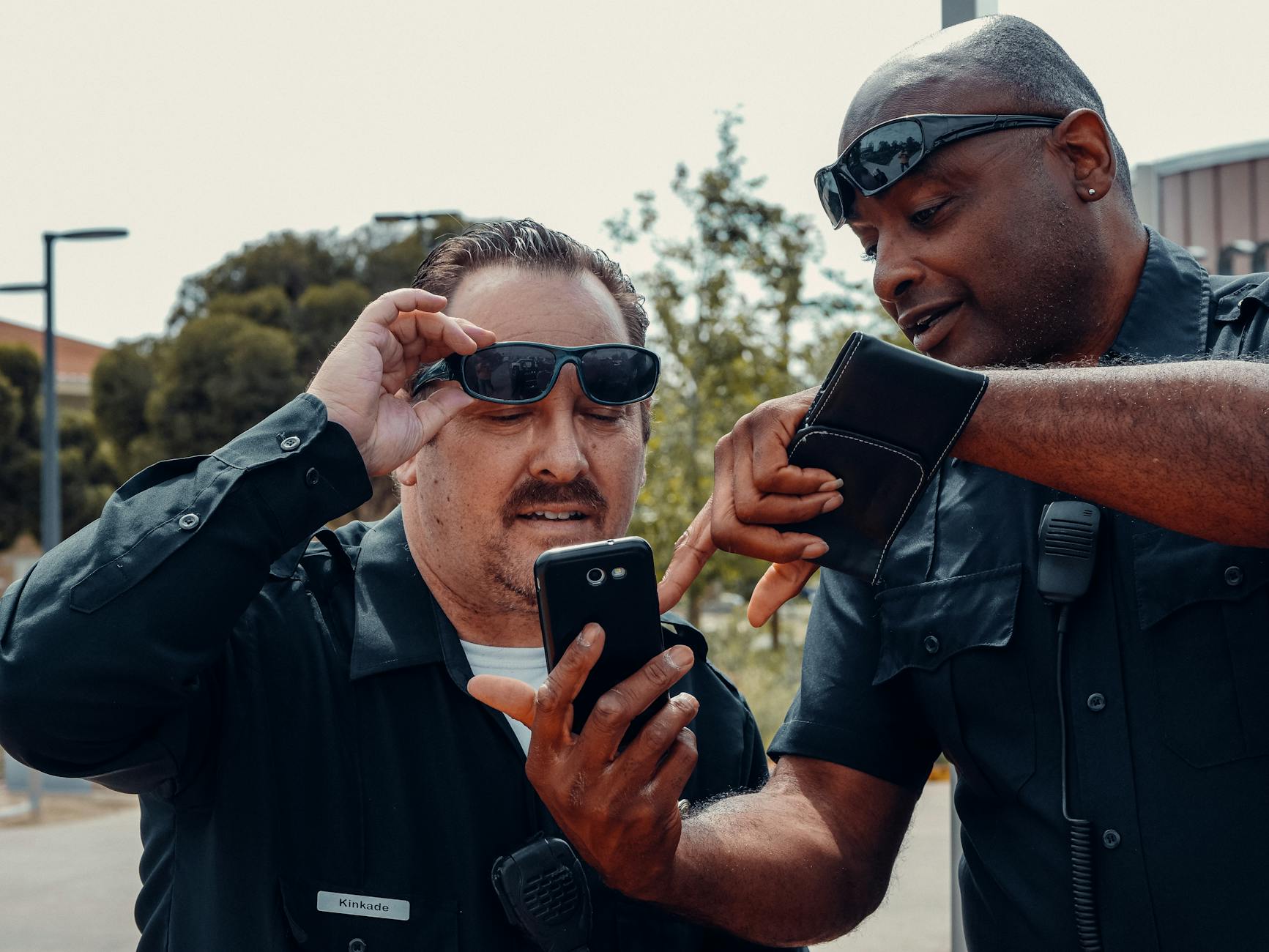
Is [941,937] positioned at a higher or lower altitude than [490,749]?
lower

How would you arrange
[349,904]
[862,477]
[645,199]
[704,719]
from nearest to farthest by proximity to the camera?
[862,477]
[349,904]
[704,719]
[645,199]

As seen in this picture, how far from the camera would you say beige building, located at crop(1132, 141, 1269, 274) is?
728 cm

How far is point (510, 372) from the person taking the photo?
2.69 m

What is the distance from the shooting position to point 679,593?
2197mm

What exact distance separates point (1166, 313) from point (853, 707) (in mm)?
981

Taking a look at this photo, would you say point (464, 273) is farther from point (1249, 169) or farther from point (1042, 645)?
point (1249, 169)

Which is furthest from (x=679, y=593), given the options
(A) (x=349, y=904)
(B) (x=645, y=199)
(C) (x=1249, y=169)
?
(B) (x=645, y=199)

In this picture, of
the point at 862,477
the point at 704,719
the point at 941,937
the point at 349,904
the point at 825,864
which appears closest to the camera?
the point at 862,477

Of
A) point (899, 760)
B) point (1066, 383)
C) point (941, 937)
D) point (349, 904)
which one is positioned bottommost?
point (941, 937)

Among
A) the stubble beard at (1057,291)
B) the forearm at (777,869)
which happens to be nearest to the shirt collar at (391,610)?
the forearm at (777,869)

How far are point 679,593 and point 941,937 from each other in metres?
7.20

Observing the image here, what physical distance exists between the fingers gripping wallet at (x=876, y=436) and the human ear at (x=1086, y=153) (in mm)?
712

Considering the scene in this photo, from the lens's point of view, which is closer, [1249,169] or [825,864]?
[825,864]

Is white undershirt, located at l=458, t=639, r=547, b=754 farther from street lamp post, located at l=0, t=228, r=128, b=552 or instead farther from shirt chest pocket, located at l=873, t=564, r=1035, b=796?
street lamp post, located at l=0, t=228, r=128, b=552
